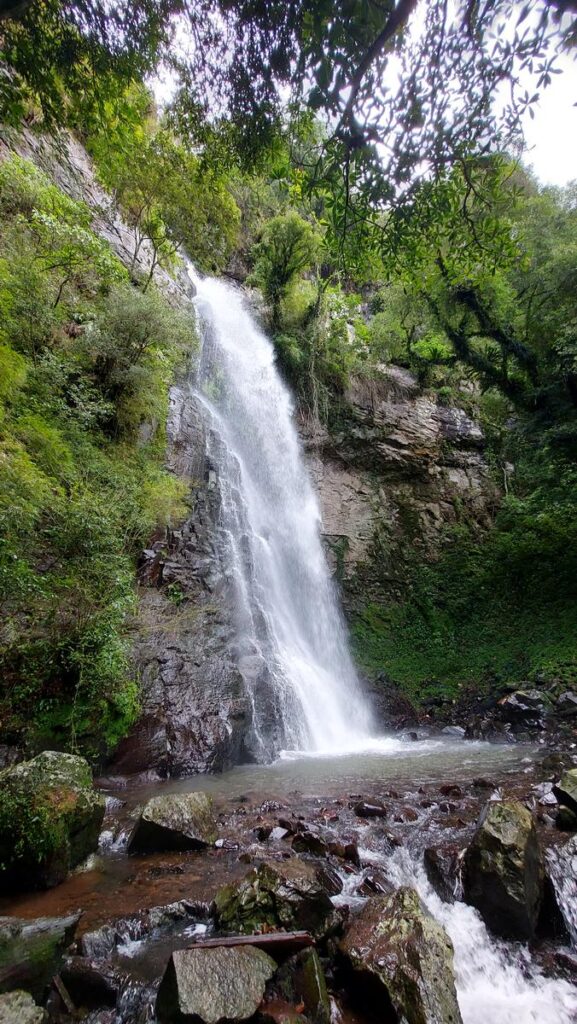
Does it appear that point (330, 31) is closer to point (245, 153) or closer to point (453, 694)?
point (245, 153)

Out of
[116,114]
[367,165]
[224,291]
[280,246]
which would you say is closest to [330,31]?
[367,165]

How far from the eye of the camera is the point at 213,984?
7.05 feet

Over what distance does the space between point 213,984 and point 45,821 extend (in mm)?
1898

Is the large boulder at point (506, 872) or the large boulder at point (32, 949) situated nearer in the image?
the large boulder at point (32, 949)

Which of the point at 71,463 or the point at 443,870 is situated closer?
the point at 443,870

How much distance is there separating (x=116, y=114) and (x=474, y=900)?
22.9ft

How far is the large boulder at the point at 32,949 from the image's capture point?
7.32 ft

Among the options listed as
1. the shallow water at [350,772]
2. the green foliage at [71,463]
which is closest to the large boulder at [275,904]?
the shallow water at [350,772]

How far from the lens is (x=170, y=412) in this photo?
11.9m

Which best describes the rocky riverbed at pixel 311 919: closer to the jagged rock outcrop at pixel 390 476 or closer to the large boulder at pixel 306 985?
the large boulder at pixel 306 985

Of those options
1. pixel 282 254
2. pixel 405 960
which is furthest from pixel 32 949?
pixel 282 254

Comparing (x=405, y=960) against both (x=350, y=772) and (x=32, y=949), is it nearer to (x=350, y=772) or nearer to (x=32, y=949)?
(x=32, y=949)

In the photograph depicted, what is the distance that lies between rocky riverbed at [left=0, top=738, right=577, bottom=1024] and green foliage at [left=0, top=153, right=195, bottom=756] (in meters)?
1.76

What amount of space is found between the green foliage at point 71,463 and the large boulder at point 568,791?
5.10 m
